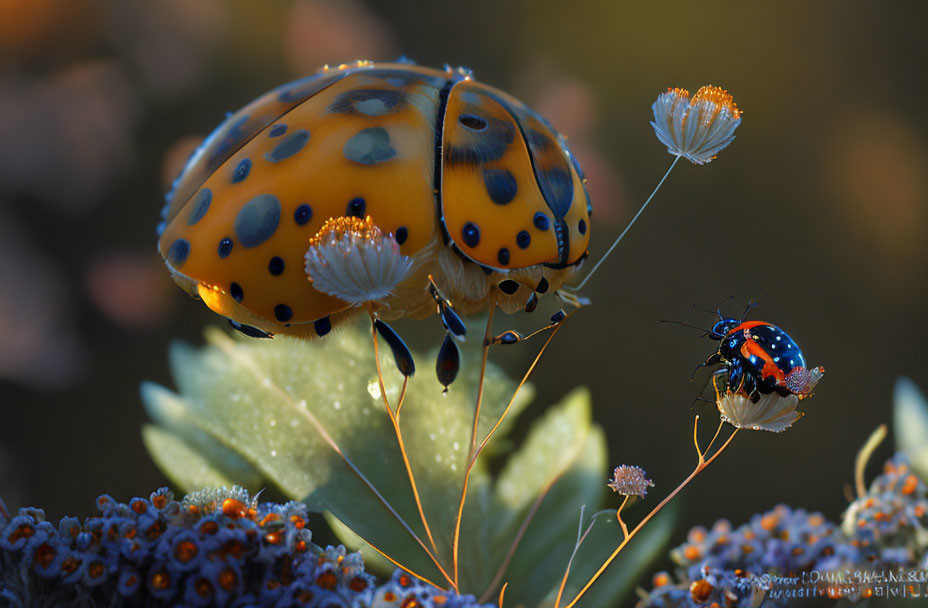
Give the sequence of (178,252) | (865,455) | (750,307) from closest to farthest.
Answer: (178,252) < (750,307) < (865,455)

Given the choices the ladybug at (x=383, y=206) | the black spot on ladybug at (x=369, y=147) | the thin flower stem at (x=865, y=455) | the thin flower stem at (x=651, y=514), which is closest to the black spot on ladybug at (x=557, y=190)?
the ladybug at (x=383, y=206)

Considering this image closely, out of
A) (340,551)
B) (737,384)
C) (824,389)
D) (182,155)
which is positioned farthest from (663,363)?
(182,155)

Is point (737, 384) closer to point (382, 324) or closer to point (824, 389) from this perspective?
point (382, 324)

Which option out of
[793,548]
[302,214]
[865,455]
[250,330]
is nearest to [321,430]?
[250,330]

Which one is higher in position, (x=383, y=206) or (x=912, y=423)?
(x=383, y=206)

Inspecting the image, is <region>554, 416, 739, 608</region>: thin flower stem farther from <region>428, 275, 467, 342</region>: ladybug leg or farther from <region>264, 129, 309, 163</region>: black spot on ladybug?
<region>264, 129, 309, 163</region>: black spot on ladybug

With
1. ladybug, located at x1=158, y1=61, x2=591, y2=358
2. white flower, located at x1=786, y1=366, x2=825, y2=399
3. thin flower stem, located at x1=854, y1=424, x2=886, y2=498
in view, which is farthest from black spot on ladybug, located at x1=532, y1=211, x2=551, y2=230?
thin flower stem, located at x1=854, y1=424, x2=886, y2=498

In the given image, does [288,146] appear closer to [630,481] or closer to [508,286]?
[508,286]
